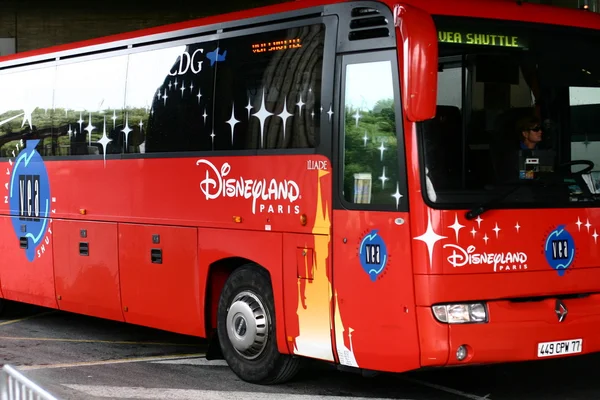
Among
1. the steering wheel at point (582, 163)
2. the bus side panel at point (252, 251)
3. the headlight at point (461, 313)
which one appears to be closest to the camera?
the headlight at point (461, 313)


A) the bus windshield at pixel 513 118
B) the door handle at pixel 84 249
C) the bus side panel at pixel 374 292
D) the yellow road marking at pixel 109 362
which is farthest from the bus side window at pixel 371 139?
the door handle at pixel 84 249

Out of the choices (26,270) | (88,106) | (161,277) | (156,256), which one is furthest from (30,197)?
(161,277)

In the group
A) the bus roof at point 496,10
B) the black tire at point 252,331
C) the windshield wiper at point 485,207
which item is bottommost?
the black tire at point 252,331

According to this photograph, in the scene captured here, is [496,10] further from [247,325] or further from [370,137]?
[247,325]

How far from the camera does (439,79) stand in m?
8.16

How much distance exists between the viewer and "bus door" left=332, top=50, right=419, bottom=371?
810 cm

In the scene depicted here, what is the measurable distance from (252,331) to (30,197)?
454 centimetres

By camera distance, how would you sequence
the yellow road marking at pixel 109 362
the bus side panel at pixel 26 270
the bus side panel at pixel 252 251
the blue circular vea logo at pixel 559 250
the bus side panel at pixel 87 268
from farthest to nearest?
the bus side panel at pixel 26 270, the bus side panel at pixel 87 268, the yellow road marking at pixel 109 362, the bus side panel at pixel 252 251, the blue circular vea logo at pixel 559 250

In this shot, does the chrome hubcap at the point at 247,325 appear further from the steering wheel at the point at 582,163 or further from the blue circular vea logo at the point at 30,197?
the blue circular vea logo at the point at 30,197

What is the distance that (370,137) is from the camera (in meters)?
8.38

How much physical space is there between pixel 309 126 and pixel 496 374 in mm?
2958

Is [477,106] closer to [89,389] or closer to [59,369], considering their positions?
[89,389]

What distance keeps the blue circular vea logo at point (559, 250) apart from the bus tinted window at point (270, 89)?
1992 mm

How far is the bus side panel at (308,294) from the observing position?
8680 mm
